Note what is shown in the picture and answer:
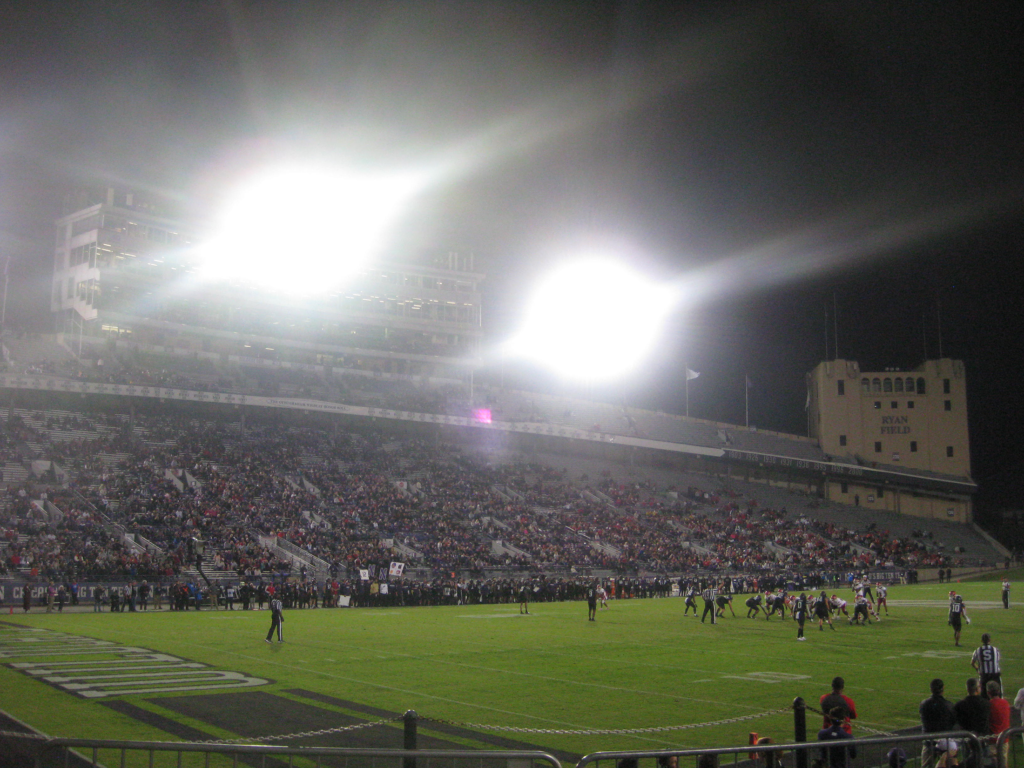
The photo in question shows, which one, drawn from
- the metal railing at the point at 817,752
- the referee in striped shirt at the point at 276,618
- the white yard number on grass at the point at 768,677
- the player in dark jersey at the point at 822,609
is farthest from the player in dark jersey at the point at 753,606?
the metal railing at the point at 817,752

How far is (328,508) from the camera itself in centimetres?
5416

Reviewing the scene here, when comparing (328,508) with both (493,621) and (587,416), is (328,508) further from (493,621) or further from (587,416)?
(587,416)

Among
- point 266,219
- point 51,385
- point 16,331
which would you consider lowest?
point 51,385

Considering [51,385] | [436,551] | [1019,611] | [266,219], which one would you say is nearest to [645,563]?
[436,551]

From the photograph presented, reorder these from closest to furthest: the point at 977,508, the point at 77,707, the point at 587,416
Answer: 1. the point at 77,707
2. the point at 587,416
3. the point at 977,508

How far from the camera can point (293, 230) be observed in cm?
7912

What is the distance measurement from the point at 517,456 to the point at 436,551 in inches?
987

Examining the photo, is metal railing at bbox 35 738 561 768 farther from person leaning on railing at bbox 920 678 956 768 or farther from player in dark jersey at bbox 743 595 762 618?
player in dark jersey at bbox 743 595 762 618

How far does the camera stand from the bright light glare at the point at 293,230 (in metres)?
75.0

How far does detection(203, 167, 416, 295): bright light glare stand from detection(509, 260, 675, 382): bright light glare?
16.7 m

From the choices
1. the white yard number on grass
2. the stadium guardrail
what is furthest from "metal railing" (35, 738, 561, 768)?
the white yard number on grass

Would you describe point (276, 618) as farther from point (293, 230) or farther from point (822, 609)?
point (293, 230)

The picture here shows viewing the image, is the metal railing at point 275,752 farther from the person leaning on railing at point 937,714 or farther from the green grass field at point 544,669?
the green grass field at point 544,669

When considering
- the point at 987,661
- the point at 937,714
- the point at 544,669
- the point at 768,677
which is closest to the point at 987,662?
the point at 987,661
